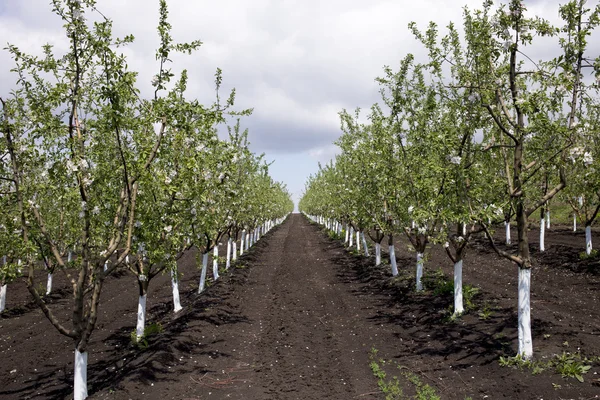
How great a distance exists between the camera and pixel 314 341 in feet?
43.3

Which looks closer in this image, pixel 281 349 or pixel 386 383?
pixel 386 383

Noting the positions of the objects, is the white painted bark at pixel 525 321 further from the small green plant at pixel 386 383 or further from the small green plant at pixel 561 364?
the small green plant at pixel 386 383

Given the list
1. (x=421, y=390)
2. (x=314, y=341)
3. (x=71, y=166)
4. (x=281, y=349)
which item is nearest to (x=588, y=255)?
(x=314, y=341)

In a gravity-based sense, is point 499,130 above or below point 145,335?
above

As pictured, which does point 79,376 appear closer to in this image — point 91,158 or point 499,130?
point 91,158

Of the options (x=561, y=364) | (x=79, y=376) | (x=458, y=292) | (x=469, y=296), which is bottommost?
(x=79, y=376)

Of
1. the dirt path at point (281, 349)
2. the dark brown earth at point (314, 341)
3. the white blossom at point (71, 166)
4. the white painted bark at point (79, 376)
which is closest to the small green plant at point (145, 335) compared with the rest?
the dark brown earth at point (314, 341)

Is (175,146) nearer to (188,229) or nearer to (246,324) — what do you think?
(188,229)

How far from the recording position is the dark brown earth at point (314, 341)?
31.2ft

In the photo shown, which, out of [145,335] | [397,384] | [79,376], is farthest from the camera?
[145,335]

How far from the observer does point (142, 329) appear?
13.2 meters

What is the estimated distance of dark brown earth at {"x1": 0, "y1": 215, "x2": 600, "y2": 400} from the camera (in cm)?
952

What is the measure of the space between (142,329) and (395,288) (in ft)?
35.2

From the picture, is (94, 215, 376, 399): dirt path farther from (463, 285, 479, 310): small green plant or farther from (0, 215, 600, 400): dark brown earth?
(463, 285, 479, 310): small green plant
